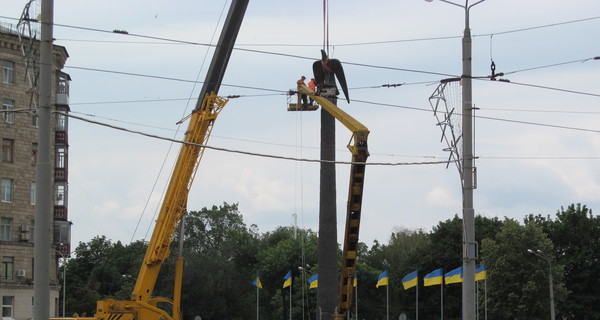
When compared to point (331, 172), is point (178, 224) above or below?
below

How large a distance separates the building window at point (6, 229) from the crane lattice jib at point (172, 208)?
1042 inches

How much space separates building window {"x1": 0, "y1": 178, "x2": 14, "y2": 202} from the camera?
56400mm

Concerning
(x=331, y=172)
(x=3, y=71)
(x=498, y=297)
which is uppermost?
(x=3, y=71)

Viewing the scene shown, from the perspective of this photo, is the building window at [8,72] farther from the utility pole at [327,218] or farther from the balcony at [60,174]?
the utility pole at [327,218]

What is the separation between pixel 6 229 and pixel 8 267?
2220mm

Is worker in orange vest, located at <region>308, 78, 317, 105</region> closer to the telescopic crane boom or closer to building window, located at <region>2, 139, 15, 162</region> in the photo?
the telescopic crane boom

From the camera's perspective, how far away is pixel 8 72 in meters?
56.9

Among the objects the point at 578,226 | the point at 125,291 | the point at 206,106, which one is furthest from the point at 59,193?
the point at 578,226

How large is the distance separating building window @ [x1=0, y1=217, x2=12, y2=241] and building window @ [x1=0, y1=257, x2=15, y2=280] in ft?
3.91

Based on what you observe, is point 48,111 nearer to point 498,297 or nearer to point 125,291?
point 498,297

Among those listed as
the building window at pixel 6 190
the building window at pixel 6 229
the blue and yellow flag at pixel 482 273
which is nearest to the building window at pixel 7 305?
the building window at pixel 6 229

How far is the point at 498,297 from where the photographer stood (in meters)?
63.9

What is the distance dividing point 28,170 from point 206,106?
91.9 ft

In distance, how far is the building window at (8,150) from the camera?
187 feet
